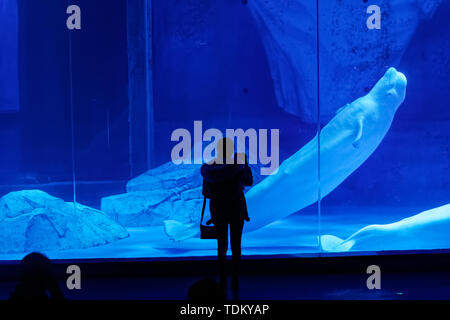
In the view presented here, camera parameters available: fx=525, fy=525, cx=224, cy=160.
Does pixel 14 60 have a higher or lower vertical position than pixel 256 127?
higher

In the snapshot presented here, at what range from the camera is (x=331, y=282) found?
4.65 m

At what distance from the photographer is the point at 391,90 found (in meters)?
Answer: 7.10

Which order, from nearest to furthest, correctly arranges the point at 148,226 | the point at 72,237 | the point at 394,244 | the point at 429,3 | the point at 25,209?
the point at 394,244
the point at 72,237
the point at 25,209
the point at 148,226
the point at 429,3

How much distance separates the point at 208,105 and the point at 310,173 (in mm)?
2837

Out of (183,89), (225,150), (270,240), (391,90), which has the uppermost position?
(183,89)

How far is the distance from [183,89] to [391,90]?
134 inches

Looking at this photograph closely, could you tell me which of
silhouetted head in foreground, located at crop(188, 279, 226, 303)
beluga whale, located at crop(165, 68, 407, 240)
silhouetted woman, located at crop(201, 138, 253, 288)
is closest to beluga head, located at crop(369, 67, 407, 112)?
beluga whale, located at crop(165, 68, 407, 240)

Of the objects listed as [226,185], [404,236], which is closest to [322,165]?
[404,236]

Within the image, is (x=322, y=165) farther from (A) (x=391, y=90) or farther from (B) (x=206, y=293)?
(B) (x=206, y=293)

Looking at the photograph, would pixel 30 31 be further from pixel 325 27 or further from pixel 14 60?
pixel 325 27

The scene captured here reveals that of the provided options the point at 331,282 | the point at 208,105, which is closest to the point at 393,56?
the point at 208,105

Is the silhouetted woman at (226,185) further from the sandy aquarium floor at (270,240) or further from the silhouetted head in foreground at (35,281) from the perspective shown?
the silhouetted head in foreground at (35,281)
